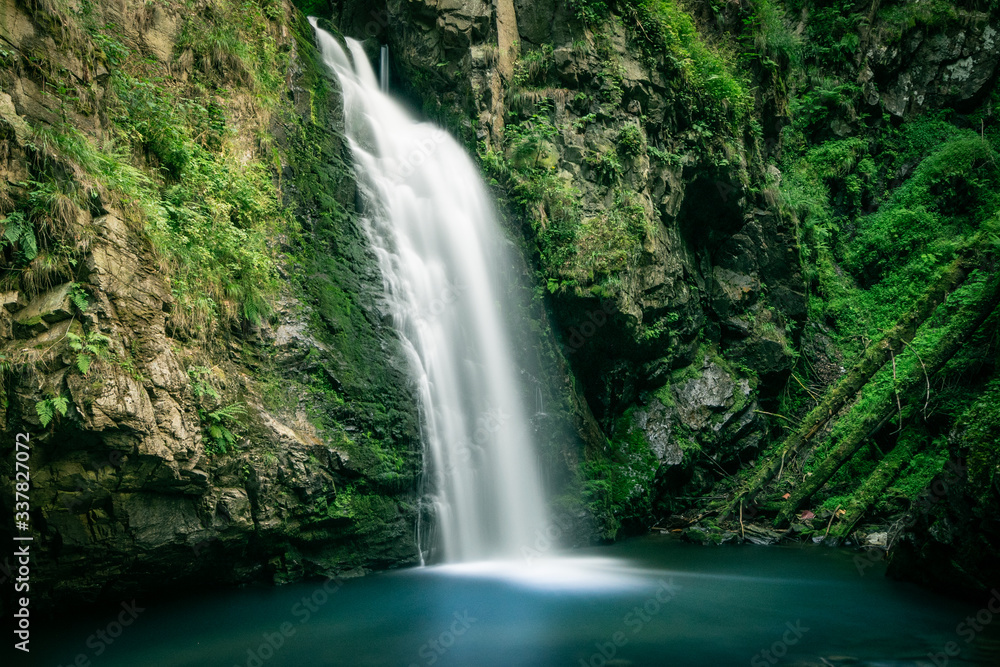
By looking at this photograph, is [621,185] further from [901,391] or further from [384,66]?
[901,391]

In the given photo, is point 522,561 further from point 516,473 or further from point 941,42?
point 941,42

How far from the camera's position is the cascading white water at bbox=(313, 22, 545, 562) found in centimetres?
855

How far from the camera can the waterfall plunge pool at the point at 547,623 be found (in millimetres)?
5180

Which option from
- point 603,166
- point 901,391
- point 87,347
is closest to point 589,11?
point 603,166

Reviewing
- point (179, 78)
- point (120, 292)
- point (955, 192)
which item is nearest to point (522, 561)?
point (120, 292)

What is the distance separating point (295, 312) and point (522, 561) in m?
4.47

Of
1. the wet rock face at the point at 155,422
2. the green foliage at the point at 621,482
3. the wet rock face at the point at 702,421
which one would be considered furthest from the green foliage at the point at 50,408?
the wet rock face at the point at 702,421

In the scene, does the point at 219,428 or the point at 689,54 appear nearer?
the point at 219,428

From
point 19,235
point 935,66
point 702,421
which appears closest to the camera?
point 19,235

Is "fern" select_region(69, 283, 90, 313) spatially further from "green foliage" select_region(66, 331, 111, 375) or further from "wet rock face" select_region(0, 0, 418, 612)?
"green foliage" select_region(66, 331, 111, 375)

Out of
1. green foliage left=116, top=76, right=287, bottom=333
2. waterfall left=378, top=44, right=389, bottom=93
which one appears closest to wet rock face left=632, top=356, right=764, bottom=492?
green foliage left=116, top=76, right=287, bottom=333

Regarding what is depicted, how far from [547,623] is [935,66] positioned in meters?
18.5

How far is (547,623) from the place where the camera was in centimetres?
610

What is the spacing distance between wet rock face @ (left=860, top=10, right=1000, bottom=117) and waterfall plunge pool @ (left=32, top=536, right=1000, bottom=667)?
14181mm
